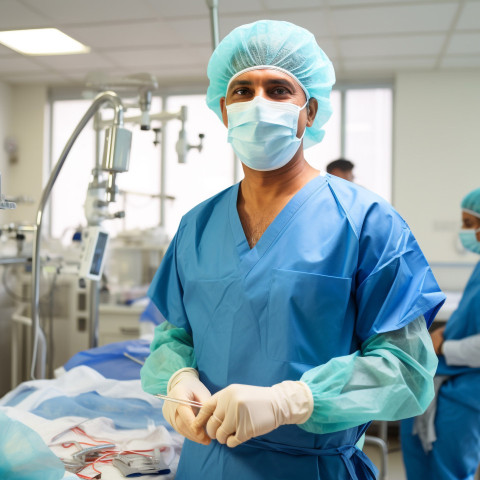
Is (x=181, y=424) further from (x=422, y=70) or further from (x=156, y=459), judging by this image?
(x=422, y=70)

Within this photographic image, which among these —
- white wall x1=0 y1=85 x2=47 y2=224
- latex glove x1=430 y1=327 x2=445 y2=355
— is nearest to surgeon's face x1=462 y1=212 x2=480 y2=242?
latex glove x1=430 y1=327 x2=445 y2=355

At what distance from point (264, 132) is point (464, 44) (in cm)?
315

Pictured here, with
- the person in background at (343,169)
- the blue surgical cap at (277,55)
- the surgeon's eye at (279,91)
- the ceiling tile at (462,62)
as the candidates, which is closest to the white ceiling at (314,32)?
the ceiling tile at (462,62)

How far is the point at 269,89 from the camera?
3.52ft

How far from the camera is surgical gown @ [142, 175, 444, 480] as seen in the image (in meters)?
0.92

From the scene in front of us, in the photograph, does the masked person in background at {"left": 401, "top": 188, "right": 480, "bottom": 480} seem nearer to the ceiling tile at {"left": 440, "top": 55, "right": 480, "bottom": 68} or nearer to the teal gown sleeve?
the teal gown sleeve

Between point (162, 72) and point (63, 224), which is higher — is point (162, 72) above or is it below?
above

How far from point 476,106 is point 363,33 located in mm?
1257

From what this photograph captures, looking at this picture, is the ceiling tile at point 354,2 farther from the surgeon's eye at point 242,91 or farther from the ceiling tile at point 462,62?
the surgeon's eye at point 242,91

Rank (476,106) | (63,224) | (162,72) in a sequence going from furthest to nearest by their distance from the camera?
(63,224) → (162,72) → (476,106)

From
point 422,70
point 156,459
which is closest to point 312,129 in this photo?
point 156,459

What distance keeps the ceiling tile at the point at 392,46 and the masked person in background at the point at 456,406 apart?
6.39 feet

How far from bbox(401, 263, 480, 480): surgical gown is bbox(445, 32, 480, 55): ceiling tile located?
6.29 feet

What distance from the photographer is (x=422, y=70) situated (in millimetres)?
4219
